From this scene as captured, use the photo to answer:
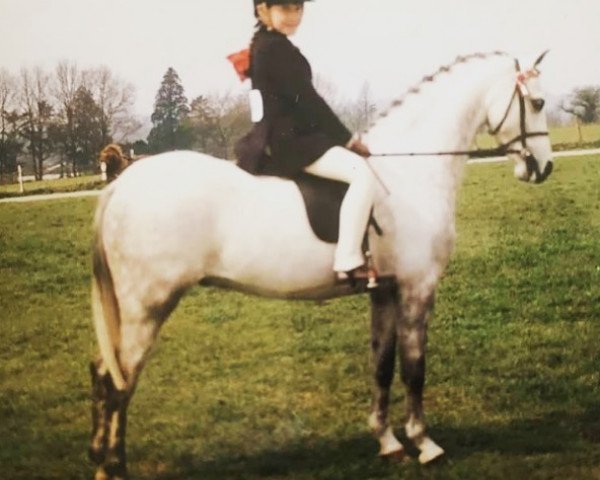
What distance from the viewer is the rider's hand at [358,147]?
2.47 metres

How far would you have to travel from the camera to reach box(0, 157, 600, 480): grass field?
8.40 feet

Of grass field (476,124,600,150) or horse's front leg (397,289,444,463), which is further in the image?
grass field (476,124,600,150)

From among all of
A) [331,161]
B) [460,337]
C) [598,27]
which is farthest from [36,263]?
[598,27]

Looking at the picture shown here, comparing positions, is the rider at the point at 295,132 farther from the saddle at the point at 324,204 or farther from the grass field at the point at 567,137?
the grass field at the point at 567,137

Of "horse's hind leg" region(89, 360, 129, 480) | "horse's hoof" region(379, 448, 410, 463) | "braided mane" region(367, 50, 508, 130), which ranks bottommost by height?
"horse's hoof" region(379, 448, 410, 463)

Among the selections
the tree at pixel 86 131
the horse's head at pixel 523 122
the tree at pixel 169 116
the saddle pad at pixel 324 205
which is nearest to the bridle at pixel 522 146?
the horse's head at pixel 523 122

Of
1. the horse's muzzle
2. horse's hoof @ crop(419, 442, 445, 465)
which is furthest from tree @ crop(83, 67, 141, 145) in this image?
horse's hoof @ crop(419, 442, 445, 465)

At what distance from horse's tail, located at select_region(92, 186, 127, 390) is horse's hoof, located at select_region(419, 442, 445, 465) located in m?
0.88

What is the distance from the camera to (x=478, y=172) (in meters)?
2.81

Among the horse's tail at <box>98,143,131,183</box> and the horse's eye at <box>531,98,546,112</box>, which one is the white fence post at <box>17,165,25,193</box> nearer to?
the horse's tail at <box>98,143,131,183</box>

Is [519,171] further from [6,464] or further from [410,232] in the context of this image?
[6,464]

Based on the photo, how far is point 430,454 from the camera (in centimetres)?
258

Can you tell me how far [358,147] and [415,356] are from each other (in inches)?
24.6

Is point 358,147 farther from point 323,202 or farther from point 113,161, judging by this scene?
point 113,161
